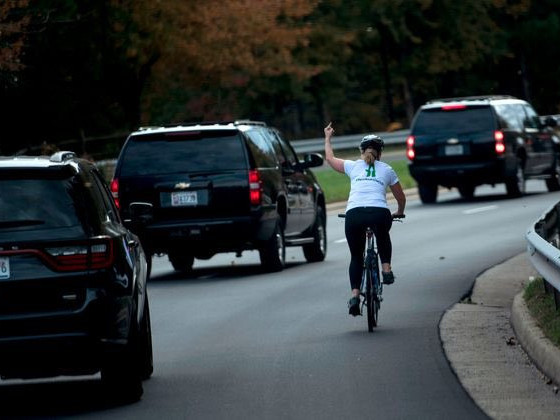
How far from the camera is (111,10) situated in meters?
43.8

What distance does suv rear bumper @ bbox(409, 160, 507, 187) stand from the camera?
3419 centimetres

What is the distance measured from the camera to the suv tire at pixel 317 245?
2311cm

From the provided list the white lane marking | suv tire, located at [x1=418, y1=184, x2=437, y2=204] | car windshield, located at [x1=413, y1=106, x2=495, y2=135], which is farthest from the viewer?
suv tire, located at [x1=418, y1=184, x2=437, y2=204]

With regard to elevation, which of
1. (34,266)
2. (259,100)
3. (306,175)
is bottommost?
(259,100)

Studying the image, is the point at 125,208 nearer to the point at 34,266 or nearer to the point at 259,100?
the point at 34,266

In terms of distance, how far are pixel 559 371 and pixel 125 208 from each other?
1037 centimetres

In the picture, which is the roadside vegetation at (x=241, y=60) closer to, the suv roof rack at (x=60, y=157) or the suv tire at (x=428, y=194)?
the suv tire at (x=428, y=194)

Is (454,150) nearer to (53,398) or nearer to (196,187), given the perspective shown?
(196,187)

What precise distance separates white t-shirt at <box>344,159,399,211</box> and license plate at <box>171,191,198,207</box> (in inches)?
230

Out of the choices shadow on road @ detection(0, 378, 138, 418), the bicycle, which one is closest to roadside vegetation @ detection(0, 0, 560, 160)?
the bicycle

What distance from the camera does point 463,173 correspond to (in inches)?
1350

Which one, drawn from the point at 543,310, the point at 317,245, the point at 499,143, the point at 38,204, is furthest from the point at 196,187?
the point at 499,143

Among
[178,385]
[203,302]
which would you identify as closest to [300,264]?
[203,302]

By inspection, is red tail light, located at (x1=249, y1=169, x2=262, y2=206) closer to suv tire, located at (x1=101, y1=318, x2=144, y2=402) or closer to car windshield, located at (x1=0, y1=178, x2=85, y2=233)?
suv tire, located at (x1=101, y1=318, x2=144, y2=402)
